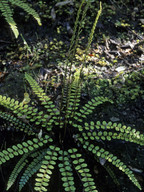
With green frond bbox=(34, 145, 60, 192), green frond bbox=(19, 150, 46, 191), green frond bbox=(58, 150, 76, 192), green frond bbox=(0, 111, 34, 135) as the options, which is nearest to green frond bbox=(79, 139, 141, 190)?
green frond bbox=(58, 150, 76, 192)

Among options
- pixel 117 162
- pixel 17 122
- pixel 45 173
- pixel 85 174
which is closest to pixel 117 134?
pixel 117 162

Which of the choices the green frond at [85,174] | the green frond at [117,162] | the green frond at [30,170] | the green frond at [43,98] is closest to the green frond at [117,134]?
the green frond at [117,162]

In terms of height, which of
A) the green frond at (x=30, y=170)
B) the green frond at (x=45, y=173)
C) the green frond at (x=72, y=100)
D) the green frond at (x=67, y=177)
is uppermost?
the green frond at (x=72, y=100)

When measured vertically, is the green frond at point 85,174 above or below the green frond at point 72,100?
below

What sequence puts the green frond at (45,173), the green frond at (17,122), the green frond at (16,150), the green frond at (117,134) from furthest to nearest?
the green frond at (17,122) → the green frond at (117,134) → the green frond at (16,150) → the green frond at (45,173)

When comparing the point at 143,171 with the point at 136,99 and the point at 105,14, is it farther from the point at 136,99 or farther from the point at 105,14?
the point at 105,14

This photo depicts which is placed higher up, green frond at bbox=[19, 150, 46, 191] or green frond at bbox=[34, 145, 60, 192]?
green frond at bbox=[34, 145, 60, 192]

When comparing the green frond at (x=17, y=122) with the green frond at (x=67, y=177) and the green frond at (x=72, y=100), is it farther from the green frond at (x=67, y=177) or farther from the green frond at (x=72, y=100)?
the green frond at (x=67, y=177)

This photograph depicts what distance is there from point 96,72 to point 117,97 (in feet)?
1.90

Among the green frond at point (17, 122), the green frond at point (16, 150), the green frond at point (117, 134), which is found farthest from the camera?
the green frond at point (17, 122)

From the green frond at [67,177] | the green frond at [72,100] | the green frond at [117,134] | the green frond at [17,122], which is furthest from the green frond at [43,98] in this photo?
the green frond at [67,177]

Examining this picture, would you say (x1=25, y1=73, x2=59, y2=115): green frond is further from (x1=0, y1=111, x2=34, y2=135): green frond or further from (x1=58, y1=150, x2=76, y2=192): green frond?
(x1=58, y1=150, x2=76, y2=192): green frond

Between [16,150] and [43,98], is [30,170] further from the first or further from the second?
[43,98]

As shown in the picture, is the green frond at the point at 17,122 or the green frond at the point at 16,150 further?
the green frond at the point at 17,122
